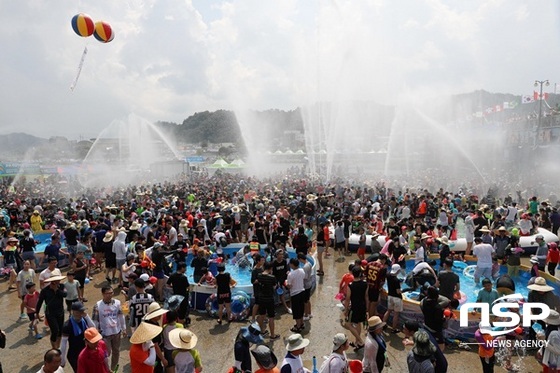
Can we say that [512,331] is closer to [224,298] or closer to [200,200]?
[224,298]

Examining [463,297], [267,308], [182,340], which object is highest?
[182,340]

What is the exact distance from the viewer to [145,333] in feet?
16.8

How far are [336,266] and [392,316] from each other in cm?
495

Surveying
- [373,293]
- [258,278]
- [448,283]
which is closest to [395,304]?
[373,293]

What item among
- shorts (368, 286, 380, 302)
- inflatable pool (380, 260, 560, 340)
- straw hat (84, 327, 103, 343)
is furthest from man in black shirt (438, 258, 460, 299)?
straw hat (84, 327, 103, 343)

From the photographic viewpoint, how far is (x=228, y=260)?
14281mm

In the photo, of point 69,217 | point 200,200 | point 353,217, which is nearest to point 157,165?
point 200,200

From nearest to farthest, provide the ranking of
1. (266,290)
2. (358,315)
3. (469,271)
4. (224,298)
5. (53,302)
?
1. (53,302)
2. (358,315)
3. (266,290)
4. (224,298)
5. (469,271)

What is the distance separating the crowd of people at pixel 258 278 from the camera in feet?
17.0

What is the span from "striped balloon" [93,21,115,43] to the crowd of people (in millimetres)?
9182

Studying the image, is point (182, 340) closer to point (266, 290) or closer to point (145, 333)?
point (145, 333)

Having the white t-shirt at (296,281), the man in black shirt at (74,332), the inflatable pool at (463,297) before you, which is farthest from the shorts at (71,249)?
the inflatable pool at (463,297)

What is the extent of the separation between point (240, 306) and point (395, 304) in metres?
3.66

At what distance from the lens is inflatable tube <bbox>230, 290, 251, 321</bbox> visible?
9359 mm
